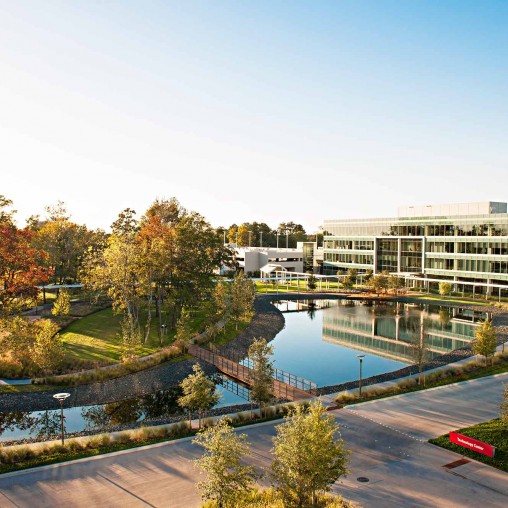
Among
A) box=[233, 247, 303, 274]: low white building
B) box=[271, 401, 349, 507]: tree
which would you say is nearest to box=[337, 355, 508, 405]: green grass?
box=[271, 401, 349, 507]: tree

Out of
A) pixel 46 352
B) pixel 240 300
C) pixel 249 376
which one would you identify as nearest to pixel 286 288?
pixel 240 300

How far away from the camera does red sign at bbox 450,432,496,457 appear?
21375mm

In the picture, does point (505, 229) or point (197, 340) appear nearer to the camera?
point (197, 340)

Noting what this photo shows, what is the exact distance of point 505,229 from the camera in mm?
77875

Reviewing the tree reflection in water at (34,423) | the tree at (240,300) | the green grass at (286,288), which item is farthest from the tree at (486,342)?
the green grass at (286,288)

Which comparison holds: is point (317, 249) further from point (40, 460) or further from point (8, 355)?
point (40, 460)

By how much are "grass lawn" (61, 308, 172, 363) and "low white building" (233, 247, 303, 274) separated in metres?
59.8

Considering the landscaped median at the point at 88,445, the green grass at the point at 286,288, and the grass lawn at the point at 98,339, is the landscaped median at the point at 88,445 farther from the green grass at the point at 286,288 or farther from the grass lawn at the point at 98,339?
the green grass at the point at 286,288

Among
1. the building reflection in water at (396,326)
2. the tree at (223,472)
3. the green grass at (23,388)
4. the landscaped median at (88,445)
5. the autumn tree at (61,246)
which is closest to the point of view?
the tree at (223,472)

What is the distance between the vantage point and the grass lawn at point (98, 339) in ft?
138

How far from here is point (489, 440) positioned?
23125 millimetres

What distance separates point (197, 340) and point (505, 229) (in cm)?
5717

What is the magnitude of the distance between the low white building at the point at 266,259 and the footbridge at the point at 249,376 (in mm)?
69394

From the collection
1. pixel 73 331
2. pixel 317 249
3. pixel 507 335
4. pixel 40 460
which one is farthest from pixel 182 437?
pixel 317 249
